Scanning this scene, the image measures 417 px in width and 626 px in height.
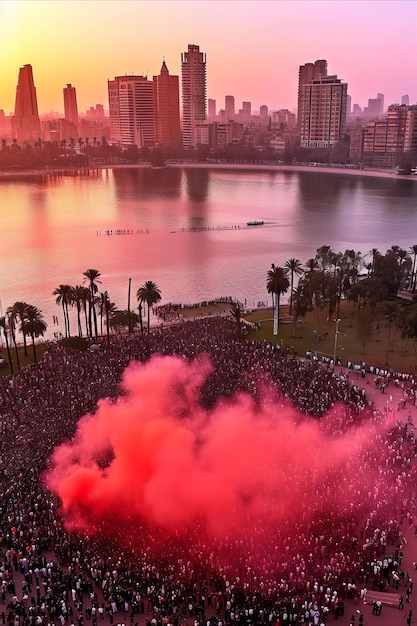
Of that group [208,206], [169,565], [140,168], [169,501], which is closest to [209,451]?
[169,501]

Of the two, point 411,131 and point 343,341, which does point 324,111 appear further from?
point 343,341

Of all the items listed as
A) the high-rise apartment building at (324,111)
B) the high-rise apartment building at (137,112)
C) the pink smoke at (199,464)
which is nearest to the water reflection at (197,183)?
the high-rise apartment building at (324,111)

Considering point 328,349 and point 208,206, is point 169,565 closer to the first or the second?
point 328,349

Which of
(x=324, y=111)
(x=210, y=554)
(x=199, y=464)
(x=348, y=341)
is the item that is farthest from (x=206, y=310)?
(x=324, y=111)

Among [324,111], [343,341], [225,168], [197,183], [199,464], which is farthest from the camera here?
[324,111]

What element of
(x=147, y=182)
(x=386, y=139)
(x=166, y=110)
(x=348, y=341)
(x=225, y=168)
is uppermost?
(x=166, y=110)

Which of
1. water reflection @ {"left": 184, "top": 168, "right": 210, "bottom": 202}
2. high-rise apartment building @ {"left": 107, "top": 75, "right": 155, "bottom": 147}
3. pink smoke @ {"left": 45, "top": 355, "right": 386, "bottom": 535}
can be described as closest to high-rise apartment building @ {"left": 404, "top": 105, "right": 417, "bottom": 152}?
water reflection @ {"left": 184, "top": 168, "right": 210, "bottom": 202}

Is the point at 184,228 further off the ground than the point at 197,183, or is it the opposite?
the point at 197,183

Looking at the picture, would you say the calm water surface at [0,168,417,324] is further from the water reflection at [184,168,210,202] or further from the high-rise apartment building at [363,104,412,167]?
the high-rise apartment building at [363,104,412,167]

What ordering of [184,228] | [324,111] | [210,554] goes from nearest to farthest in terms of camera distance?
[210,554]
[184,228]
[324,111]
